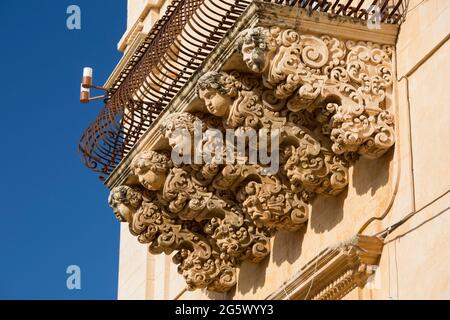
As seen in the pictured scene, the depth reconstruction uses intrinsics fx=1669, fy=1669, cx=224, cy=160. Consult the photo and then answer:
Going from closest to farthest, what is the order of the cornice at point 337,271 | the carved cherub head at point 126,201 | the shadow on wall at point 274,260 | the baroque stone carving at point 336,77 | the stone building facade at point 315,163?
the stone building facade at point 315,163 < the cornice at point 337,271 < the baroque stone carving at point 336,77 < the shadow on wall at point 274,260 < the carved cherub head at point 126,201

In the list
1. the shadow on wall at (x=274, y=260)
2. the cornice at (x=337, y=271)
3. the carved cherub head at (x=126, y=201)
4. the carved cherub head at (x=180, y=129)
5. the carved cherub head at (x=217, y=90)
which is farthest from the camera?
the carved cherub head at (x=126, y=201)

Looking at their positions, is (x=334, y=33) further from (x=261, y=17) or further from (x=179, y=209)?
(x=179, y=209)

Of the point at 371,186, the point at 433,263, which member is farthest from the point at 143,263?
the point at 433,263

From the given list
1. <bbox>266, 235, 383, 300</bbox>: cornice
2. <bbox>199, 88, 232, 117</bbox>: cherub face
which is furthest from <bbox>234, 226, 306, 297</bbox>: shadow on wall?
<bbox>199, 88, 232, 117</bbox>: cherub face

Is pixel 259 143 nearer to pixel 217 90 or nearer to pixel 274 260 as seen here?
pixel 217 90

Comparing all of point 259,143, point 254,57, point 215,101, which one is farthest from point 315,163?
point 254,57

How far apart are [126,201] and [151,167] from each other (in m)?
0.59

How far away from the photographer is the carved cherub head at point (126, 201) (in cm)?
1378

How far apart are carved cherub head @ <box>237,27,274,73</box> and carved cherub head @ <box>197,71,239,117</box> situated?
1.70 feet

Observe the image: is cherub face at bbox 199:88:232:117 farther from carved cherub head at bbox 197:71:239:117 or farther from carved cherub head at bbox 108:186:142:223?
carved cherub head at bbox 108:186:142:223

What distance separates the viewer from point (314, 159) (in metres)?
12.3

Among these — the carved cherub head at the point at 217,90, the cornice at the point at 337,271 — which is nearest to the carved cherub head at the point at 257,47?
the carved cherub head at the point at 217,90

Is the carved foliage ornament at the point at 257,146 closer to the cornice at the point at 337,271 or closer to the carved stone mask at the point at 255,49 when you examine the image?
the carved stone mask at the point at 255,49

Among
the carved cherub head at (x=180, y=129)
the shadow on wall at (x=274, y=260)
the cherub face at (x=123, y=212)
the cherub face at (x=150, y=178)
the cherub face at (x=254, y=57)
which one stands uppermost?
the cherub face at (x=254, y=57)
